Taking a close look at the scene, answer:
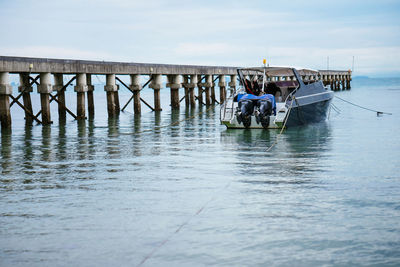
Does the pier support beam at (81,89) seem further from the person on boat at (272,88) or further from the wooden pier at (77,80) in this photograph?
the person on boat at (272,88)

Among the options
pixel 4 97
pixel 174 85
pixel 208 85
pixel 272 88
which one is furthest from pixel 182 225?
pixel 208 85

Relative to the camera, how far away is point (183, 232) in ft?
25.0

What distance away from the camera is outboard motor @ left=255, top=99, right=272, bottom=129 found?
70.4ft

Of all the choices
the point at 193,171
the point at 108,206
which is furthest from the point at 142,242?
the point at 193,171

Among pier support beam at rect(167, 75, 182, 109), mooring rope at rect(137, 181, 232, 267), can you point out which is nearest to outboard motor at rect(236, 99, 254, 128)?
mooring rope at rect(137, 181, 232, 267)

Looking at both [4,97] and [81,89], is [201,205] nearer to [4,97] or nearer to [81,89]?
[4,97]

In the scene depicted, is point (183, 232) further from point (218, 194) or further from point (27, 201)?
point (27, 201)

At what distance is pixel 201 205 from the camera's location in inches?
358

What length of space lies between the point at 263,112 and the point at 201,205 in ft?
42.5

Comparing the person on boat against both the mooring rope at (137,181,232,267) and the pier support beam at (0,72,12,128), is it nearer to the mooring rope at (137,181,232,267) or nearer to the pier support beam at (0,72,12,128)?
the pier support beam at (0,72,12,128)

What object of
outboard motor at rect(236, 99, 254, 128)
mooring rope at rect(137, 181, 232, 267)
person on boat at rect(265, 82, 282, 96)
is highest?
person on boat at rect(265, 82, 282, 96)

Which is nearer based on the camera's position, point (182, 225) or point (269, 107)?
point (182, 225)

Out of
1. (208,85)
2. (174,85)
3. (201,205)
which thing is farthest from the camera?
(208,85)

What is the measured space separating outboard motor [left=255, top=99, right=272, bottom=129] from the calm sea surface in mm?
4417
